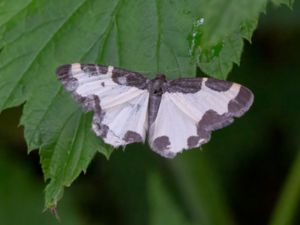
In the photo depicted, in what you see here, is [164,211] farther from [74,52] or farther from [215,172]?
[74,52]

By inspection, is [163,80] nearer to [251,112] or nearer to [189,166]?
[189,166]

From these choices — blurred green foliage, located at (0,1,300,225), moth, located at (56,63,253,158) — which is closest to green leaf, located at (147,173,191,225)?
blurred green foliage, located at (0,1,300,225)

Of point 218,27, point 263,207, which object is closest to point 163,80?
point 218,27

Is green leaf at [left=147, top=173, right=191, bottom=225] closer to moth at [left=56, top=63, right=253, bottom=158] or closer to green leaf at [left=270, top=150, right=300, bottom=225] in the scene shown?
green leaf at [left=270, top=150, right=300, bottom=225]

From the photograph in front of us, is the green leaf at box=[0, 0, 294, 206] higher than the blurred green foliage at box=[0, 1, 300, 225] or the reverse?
higher

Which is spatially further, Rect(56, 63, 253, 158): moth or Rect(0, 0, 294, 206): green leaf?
Rect(0, 0, 294, 206): green leaf

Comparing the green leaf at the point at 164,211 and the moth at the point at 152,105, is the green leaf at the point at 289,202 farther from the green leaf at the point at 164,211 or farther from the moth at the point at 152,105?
the moth at the point at 152,105

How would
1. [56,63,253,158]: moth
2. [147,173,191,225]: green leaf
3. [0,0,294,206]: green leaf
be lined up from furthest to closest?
1. [147,173,191,225]: green leaf
2. [0,0,294,206]: green leaf
3. [56,63,253,158]: moth
